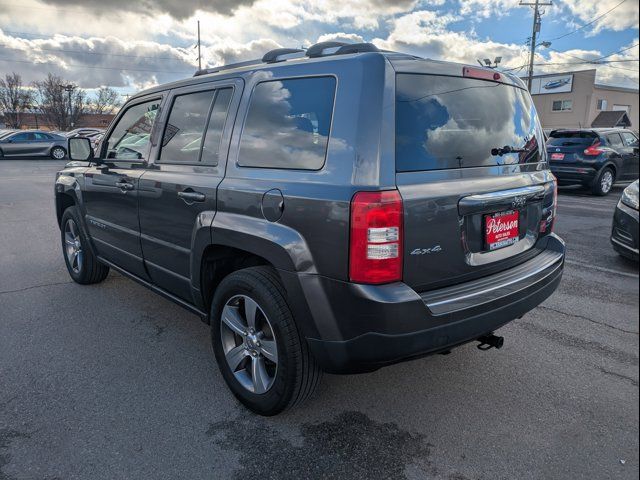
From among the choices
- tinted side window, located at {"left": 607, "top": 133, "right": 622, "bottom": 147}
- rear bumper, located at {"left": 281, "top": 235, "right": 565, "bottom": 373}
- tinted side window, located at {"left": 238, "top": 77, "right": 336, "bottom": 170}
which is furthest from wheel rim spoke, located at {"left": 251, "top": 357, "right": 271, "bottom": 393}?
tinted side window, located at {"left": 607, "top": 133, "right": 622, "bottom": 147}

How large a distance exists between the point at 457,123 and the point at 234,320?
67.1 inches

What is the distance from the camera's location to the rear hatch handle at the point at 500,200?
7.99 feet

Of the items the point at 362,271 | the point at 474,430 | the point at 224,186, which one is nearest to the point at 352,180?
the point at 362,271

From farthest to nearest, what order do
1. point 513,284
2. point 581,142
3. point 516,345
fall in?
1. point 581,142
2. point 516,345
3. point 513,284

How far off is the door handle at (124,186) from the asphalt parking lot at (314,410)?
1159 millimetres

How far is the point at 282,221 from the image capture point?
2.46 m

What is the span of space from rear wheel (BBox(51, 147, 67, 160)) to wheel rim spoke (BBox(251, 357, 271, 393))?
26.6 m

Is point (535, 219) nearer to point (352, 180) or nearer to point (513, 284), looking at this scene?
point (513, 284)

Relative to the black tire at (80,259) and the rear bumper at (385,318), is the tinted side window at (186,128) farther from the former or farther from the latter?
the black tire at (80,259)

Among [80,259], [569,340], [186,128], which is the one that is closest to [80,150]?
[80,259]

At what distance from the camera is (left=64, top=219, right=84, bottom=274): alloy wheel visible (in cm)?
507

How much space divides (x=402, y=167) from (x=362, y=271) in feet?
1.74

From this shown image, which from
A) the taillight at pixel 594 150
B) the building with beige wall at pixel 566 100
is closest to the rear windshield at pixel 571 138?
the taillight at pixel 594 150

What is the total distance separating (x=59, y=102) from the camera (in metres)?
59.2
